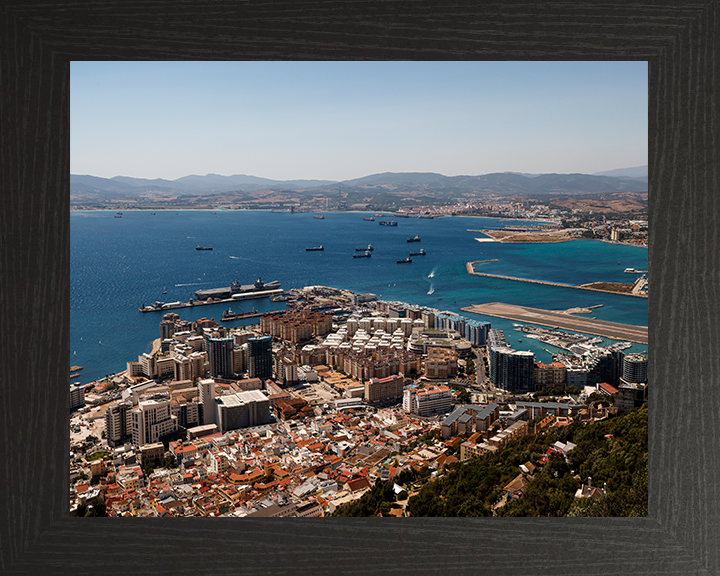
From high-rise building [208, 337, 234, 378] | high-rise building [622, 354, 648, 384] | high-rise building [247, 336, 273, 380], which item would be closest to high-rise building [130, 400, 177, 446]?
high-rise building [208, 337, 234, 378]

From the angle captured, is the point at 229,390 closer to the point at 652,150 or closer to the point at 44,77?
the point at 44,77

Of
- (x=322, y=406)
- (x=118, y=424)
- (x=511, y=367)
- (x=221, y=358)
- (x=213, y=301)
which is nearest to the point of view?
(x=118, y=424)

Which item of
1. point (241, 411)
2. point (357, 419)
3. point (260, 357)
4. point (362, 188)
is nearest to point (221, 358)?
point (260, 357)

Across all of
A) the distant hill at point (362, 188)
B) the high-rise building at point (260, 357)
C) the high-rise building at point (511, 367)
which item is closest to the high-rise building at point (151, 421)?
the high-rise building at point (260, 357)

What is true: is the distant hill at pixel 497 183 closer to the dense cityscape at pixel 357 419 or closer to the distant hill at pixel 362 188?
the distant hill at pixel 362 188

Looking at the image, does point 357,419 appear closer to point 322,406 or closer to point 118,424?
point 322,406

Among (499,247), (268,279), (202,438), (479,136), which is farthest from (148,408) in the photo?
(499,247)
